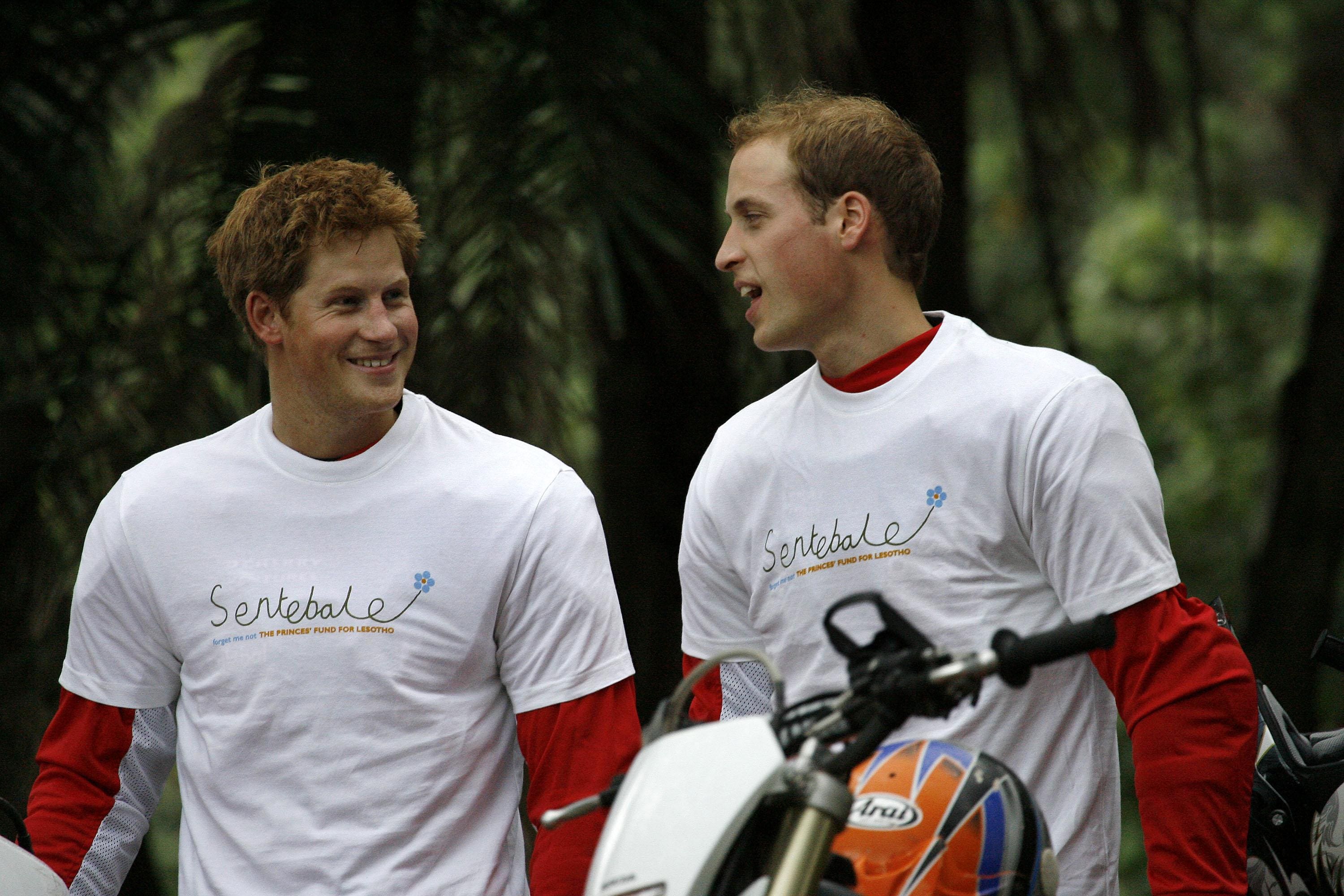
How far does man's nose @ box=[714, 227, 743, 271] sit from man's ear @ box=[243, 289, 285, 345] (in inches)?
33.8

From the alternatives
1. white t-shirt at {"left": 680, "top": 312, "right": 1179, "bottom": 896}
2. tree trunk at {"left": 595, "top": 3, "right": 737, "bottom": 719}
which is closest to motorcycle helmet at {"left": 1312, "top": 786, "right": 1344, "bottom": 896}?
white t-shirt at {"left": 680, "top": 312, "right": 1179, "bottom": 896}

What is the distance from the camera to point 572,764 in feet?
10.2

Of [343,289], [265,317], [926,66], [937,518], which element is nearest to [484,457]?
[343,289]

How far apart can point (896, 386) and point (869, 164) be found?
1.49 feet

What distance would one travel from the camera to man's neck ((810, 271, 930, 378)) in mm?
3240

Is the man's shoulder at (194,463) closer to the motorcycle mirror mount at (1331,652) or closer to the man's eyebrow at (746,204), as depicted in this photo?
the man's eyebrow at (746,204)

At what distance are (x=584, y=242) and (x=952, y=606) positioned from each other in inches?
80.3

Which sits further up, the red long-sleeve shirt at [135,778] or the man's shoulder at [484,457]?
the man's shoulder at [484,457]

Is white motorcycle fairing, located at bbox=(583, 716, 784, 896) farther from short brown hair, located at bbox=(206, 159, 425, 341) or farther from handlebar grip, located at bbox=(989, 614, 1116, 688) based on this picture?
short brown hair, located at bbox=(206, 159, 425, 341)

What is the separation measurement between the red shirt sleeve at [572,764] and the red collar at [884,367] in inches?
27.9

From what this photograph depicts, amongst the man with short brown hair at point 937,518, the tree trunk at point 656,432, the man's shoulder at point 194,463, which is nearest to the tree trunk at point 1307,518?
the tree trunk at point 656,432

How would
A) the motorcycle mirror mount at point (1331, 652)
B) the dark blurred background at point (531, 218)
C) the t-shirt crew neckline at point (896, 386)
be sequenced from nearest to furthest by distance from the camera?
the motorcycle mirror mount at point (1331, 652) → the t-shirt crew neckline at point (896, 386) → the dark blurred background at point (531, 218)

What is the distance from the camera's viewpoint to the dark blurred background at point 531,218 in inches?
192

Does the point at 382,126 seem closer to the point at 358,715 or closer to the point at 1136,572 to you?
the point at 358,715
